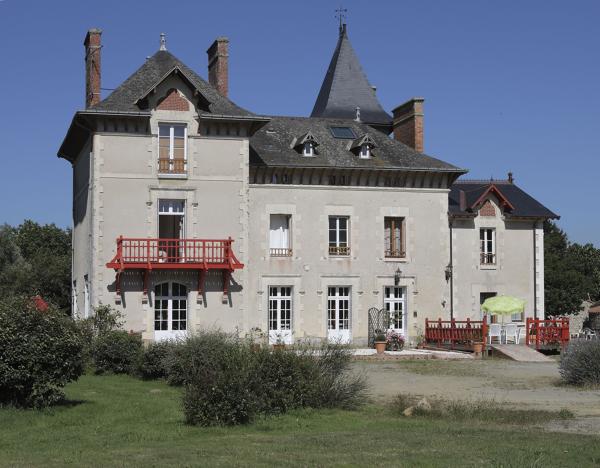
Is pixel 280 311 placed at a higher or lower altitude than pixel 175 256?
lower

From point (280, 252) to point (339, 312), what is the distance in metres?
2.79

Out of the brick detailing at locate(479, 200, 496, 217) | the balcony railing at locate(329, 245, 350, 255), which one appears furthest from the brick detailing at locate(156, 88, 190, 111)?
the brick detailing at locate(479, 200, 496, 217)

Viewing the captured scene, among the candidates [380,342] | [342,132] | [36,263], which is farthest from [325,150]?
[36,263]

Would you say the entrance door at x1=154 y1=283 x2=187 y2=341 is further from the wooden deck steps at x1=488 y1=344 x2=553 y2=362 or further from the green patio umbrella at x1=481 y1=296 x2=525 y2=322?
the green patio umbrella at x1=481 y1=296 x2=525 y2=322

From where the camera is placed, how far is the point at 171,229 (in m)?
29.5

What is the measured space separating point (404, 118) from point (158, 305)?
→ 38.9 ft

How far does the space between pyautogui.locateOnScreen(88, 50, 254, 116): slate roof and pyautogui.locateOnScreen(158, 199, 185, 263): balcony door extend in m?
3.03

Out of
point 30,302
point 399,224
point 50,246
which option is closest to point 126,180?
point 399,224

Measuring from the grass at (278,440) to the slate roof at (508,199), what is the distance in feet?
62.5

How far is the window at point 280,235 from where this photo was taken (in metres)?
30.7

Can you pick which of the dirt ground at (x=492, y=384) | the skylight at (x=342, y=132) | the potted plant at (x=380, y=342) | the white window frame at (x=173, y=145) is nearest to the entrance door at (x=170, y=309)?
the white window frame at (x=173, y=145)

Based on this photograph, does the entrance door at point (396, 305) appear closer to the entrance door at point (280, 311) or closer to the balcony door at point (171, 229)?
the entrance door at point (280, 311)

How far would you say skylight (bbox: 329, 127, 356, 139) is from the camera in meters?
32.7

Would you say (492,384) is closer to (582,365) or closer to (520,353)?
(582,365)
